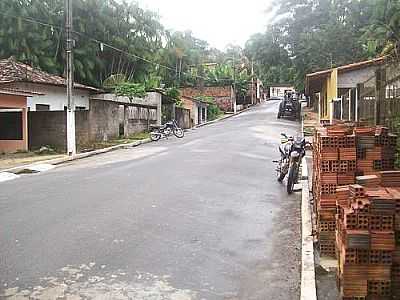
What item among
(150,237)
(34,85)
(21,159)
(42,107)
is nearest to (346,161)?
(150,237)

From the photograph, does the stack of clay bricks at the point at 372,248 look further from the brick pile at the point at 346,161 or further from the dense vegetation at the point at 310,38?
the dense vegetation at the point at 310,38

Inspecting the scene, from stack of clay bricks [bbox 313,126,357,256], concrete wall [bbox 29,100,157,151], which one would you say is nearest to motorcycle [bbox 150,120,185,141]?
concrete wall [bbox 29,100,157,151]

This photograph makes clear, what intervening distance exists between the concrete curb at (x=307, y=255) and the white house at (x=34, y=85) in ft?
55.2

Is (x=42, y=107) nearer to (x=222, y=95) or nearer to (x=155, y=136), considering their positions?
(x=155, y=136)

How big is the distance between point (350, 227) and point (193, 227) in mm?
3562

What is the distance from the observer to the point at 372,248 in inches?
180

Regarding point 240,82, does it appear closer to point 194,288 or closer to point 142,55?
point 142,55

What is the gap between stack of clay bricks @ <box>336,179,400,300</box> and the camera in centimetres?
455

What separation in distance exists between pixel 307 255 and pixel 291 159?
5.21m

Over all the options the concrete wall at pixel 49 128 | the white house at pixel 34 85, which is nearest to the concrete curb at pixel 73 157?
the concrete wall at pixel 49 128

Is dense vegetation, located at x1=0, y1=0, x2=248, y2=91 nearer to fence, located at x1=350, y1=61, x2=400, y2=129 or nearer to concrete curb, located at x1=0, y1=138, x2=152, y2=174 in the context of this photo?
concrete curb, located at x1=0, y1=138, x2=152, y2=174

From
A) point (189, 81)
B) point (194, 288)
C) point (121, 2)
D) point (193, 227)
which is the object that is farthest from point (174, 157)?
point (189, 81)

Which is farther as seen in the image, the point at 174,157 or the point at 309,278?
the point at 174,157

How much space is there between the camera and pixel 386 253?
4559mm
